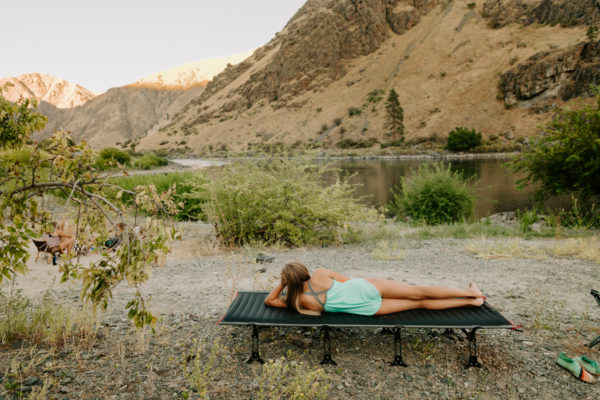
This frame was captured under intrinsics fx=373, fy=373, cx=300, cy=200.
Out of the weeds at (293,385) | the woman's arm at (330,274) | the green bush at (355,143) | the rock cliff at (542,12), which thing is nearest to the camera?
the weeds at (293,385)

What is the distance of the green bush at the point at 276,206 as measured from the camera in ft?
27.6

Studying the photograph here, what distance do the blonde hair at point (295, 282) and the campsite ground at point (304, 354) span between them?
0.41m

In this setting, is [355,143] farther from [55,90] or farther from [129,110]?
[55,90]

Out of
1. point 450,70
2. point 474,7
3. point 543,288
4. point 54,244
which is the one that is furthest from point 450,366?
point 474,7

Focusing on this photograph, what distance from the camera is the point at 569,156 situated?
940 centimetres

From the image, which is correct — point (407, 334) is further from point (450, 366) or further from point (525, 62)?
point (525, 62)

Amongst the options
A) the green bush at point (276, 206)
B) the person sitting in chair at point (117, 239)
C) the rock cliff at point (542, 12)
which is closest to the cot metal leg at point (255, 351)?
the person sitting in chair at point (117, 239)

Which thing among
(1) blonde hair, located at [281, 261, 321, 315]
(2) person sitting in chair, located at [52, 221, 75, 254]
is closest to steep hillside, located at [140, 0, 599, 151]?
(2) person sitting in chair, located at [52, 221, 75, 254]

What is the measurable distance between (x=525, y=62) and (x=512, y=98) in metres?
5.84

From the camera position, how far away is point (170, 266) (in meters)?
7.13

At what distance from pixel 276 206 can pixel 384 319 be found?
5.29m

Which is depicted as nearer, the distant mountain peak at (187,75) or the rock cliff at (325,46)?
the rock cliff at (325,46)

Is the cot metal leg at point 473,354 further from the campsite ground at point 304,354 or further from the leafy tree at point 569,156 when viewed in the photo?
the leafy tree at point 569,156

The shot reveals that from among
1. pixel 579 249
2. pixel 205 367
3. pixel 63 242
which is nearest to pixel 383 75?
pixel 579 249
